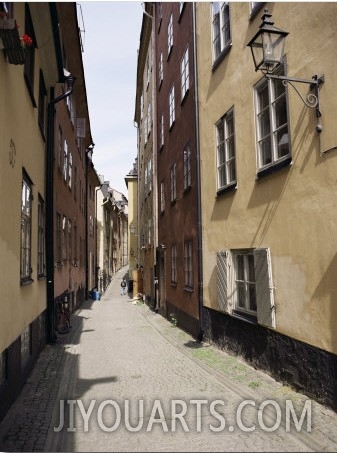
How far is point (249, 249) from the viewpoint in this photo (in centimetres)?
767

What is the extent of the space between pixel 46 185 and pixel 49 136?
50.4 inches

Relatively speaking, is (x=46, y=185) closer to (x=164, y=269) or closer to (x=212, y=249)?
(x=212, y=249)

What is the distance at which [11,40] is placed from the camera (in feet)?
15.9

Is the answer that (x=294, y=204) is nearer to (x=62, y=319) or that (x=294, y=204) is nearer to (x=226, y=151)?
(x=226, y=151)

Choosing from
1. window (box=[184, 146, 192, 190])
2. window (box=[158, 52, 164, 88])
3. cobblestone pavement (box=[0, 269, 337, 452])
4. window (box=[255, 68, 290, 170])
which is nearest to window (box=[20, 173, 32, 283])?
cobblestone pavement (box=[0, 269, 337, 452])

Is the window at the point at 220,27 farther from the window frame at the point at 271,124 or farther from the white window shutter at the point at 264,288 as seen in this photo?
the white window shutter at the point at 264,288

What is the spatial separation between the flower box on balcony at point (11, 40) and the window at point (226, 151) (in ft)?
15.2

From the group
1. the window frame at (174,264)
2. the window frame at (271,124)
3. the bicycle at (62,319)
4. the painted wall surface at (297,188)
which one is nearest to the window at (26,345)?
the painted wall surface at (297,188)

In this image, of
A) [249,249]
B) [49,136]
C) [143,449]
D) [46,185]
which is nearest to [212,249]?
[249,249]

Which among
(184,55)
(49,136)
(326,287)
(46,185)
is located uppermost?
(184,55)

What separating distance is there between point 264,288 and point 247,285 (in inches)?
43.8

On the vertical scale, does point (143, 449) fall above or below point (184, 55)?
below

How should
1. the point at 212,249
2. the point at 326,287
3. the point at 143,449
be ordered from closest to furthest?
the point at 143,449 < the point at 326,287 < the point at 212,249

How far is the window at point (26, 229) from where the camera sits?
7.16 metres
